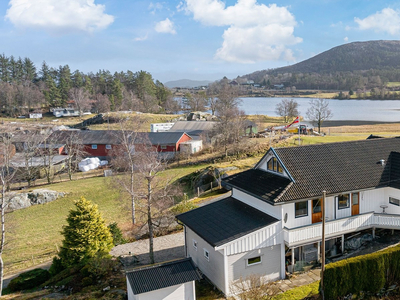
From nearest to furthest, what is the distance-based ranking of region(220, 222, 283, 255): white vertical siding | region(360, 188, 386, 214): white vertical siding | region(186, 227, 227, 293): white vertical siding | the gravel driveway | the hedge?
the hedge → region(220, 222, 283, 255): white vertical siding → region(186, 227, 227, 293): white vertical siding → region(360, 188, 386, 214): white vertical siding → the gravel driveway

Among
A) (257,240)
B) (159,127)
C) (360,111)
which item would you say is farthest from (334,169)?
(360,111)

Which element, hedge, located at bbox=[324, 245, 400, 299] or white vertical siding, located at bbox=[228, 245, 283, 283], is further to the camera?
white vertical siding, located at bbox=[228, 245, 283, 283]

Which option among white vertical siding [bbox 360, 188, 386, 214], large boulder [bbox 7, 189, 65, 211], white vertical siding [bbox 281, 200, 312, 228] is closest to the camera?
white vertical siding [bbox 281, 200, 312, 228]

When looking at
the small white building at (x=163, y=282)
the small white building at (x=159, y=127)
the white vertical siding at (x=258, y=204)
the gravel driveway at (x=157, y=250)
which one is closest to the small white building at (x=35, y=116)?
the small white building at (x=159, y=127)

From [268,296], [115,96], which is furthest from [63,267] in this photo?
[115,96]

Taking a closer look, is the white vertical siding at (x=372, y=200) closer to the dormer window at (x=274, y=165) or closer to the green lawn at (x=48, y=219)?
the dormer window at (x=274, y=165)

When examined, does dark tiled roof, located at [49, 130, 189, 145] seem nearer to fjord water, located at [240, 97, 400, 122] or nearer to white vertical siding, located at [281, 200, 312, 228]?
white vertical siding, located at [281, 200, 312, 228]

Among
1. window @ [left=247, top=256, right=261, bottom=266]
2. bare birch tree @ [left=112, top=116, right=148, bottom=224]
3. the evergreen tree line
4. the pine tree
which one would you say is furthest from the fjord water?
window @ [left=247, top=256, right=261, bottom=266]
